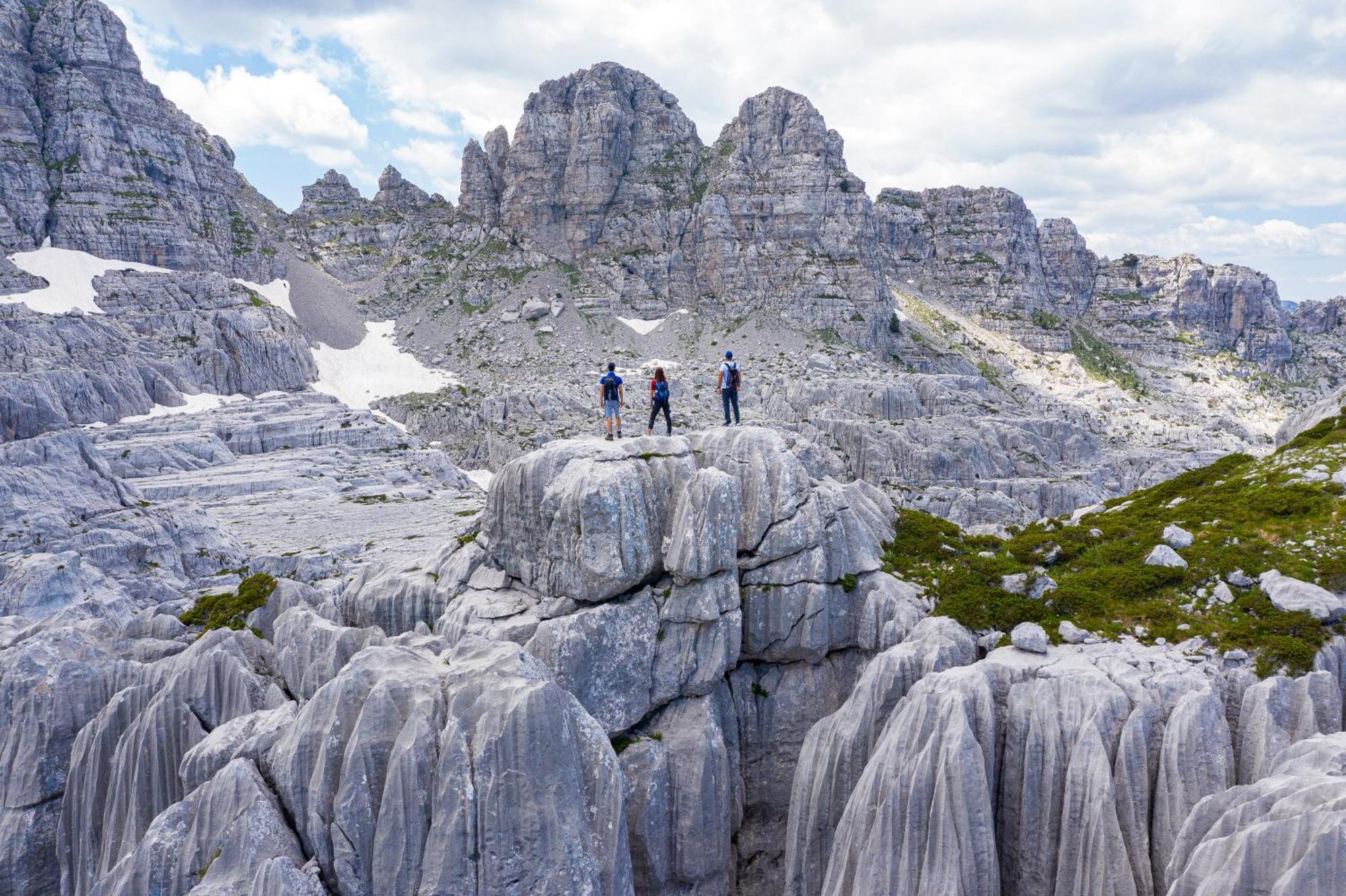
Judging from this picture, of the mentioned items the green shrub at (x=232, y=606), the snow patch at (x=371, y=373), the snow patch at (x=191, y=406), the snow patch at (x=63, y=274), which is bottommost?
the green shrub at (x=232, y=606)

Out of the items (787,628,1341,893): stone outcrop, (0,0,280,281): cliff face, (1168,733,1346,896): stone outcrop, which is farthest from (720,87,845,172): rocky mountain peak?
(1168,733,1346,896): stone outcrop

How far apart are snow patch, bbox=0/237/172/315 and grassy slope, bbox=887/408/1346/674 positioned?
139 m

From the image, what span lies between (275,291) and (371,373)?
34539 millimetres

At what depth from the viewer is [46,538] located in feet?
164

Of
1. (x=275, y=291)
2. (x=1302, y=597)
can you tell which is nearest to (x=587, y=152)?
(x=275, y=291)

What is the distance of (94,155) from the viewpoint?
13550 centimetres

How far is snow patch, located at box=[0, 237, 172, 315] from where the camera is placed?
116 m

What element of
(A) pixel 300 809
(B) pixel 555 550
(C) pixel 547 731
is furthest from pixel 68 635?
(C) pixel 547 731

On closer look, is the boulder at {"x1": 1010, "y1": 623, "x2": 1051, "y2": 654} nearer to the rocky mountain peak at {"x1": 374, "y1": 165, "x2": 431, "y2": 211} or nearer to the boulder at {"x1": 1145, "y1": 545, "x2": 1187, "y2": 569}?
the boulder at {"x1": 1145, "y1": 545, "x2": 1187, "y2": 569}

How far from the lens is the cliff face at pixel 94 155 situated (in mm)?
129625

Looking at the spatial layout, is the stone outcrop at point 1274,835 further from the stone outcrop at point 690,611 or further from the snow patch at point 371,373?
the snow patch at point 371,373

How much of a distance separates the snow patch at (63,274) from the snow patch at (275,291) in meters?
20.9

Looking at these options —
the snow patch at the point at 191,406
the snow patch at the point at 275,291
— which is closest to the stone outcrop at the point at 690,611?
the snow patch at the point at 191,406

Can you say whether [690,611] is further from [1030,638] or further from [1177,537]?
[1177,537]
